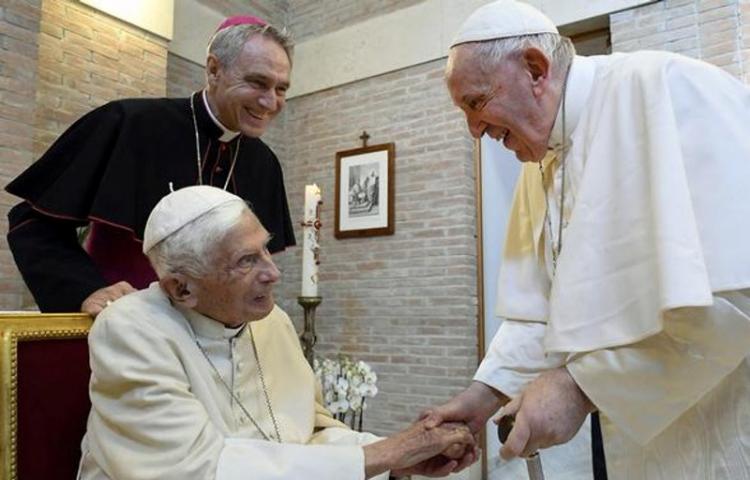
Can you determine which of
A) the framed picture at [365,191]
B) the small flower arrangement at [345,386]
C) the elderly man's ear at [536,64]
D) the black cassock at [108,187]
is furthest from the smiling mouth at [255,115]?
the framed picture at [365,191]

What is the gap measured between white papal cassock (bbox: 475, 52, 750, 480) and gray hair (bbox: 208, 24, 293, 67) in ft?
3.88

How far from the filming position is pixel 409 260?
5004 millimetres

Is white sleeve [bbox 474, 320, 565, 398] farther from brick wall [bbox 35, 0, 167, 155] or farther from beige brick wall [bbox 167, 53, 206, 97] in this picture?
beige brick wall [bbox 167, 53, 206, 97]

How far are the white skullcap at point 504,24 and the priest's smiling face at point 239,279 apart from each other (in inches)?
27.0

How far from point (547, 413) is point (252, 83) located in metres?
1.45

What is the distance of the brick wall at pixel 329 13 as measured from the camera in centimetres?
547

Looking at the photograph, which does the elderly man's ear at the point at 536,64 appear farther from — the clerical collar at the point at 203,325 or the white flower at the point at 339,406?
the white flower at the point at 339,406

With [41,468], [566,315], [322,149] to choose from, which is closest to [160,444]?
[41,468]

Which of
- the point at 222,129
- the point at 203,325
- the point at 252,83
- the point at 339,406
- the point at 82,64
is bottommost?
the point at 339,406

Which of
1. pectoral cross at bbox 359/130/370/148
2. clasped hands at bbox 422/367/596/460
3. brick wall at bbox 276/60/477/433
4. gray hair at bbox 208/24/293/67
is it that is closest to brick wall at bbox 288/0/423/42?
brick wall at bbox 276/60/477/433

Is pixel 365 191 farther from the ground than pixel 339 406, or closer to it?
farther from the ground

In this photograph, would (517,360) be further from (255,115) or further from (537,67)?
(255,115)

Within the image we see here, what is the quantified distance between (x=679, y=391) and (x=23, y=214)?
70.8 inches

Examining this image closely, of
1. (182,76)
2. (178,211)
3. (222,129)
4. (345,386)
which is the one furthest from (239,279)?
(182,76)
